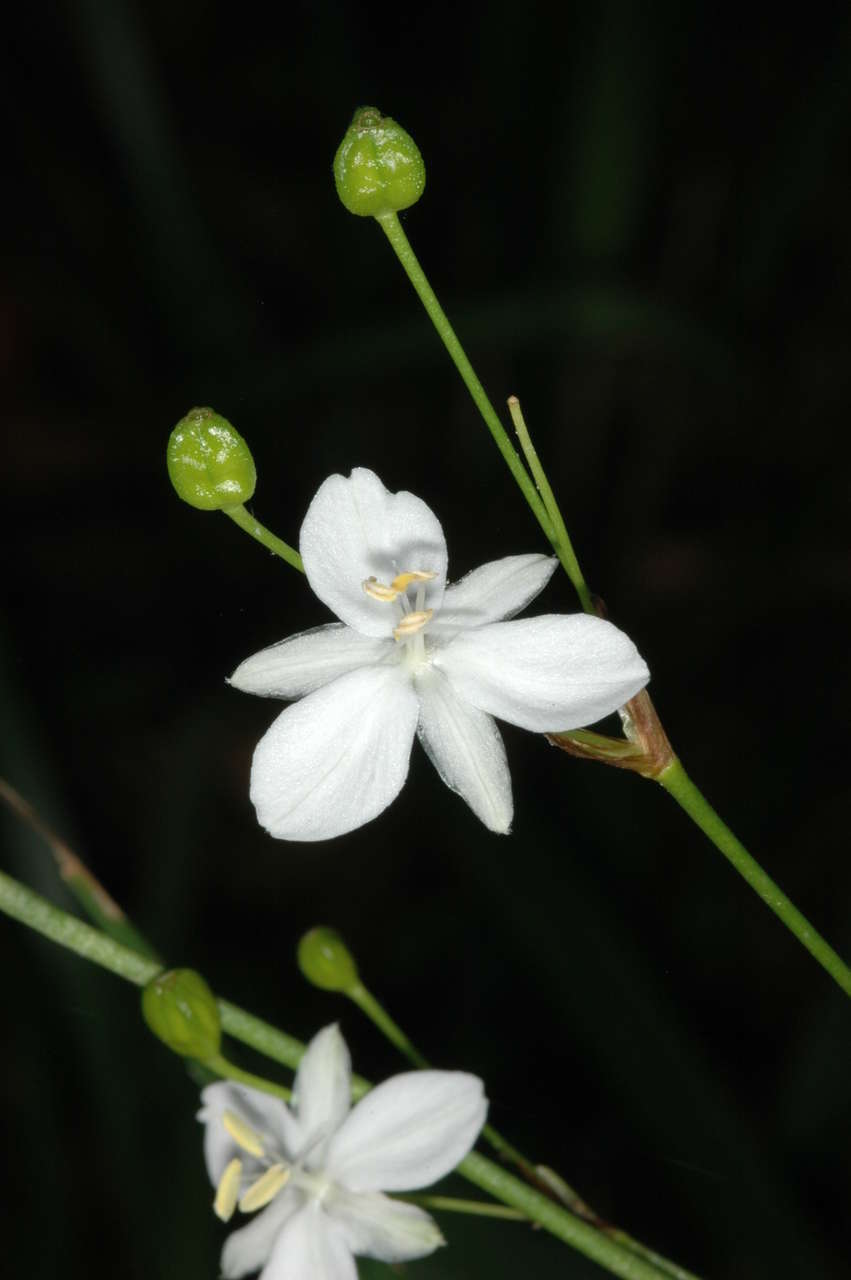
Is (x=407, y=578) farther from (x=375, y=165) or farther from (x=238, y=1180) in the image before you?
(x=238, y=1180)

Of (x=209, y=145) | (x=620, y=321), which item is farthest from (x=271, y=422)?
(x=209, y=145)

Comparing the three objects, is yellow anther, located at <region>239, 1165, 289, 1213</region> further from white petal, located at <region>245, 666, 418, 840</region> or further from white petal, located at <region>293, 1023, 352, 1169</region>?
white petal, located at <region>245, 666, 418, 840</region>

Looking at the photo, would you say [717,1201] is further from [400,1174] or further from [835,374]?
[835,374]

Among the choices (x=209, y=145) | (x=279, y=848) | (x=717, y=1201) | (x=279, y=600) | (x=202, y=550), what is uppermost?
(x=209, y=145)

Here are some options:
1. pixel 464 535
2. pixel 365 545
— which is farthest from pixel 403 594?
pixel 464 535

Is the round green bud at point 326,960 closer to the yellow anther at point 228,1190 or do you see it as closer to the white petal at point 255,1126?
the white petal at point 255,1126

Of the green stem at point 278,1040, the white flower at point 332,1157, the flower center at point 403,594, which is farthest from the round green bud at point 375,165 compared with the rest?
the white flower at point 332,1157
